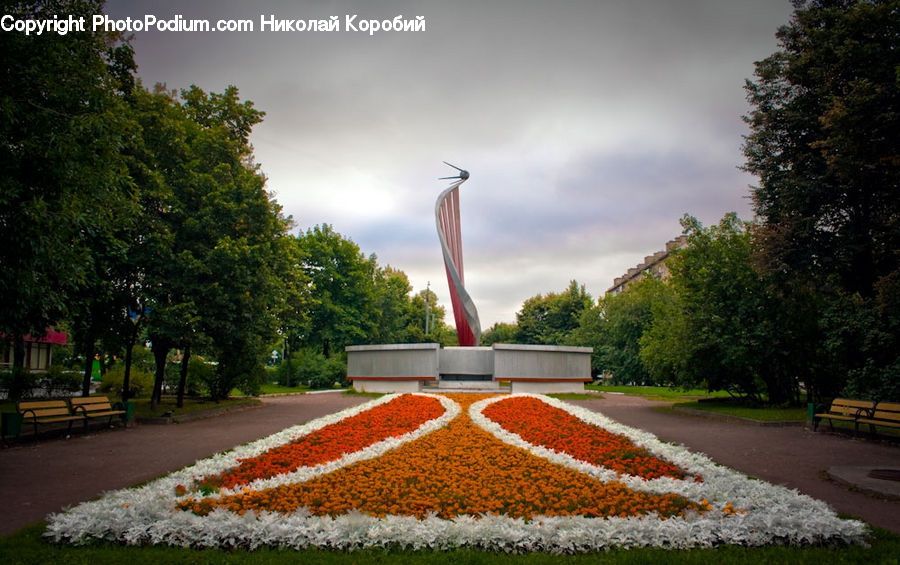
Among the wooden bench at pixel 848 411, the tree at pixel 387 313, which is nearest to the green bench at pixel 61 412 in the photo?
the wooden bench at pixel 848 411

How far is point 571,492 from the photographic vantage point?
20.6ft

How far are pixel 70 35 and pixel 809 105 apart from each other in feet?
59.7

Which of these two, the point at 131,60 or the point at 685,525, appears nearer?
the point at 685,525

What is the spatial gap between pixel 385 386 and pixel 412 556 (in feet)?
67.2

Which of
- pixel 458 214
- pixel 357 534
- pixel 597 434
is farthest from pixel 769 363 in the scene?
pixel 458 214

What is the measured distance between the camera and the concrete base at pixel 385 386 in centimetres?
2373

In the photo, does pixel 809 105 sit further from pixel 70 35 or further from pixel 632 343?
pixel 632 343

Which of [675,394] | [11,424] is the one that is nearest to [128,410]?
[11,424]

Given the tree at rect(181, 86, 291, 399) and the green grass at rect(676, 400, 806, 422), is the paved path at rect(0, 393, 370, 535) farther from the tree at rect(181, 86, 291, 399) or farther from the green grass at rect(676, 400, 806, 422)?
the green grass at rect(676, 400, 806, 422)

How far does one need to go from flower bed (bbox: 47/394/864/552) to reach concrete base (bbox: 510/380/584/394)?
46.5 feet

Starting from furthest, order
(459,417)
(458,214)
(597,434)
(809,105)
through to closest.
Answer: (458,214) → (809,105) → (459,417) → (597,434)

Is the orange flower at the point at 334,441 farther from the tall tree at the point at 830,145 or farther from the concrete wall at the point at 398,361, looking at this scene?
the tall tree at the point at 830,145

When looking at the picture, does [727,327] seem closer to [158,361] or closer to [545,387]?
[545,387]

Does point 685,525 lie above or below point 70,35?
below
